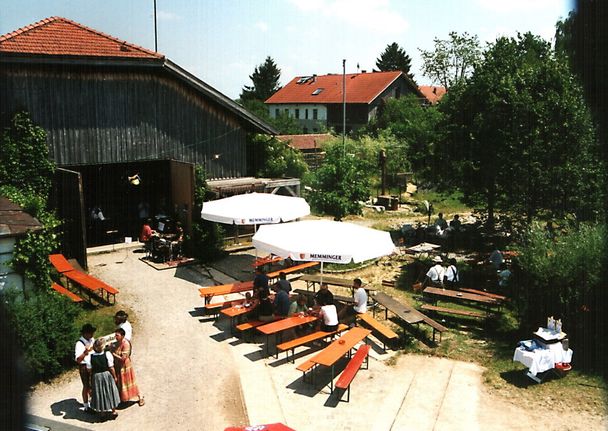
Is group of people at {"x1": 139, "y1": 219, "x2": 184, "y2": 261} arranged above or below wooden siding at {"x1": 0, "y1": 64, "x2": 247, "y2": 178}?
below

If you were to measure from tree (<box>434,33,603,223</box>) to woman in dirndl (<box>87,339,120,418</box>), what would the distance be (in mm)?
15275

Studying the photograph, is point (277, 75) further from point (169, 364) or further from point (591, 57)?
point (169, 364)

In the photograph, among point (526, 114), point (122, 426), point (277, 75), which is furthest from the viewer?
point (277, 75)

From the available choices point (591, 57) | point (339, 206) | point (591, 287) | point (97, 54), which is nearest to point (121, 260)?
point (97, 54)

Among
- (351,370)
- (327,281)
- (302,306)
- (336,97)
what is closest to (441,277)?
(327,281)

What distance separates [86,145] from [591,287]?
1575 cm

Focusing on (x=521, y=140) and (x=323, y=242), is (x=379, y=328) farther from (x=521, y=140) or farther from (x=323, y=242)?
(x=521, y=140)

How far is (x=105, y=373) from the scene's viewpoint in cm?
916

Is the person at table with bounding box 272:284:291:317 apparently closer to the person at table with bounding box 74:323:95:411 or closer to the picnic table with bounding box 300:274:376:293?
the picnic table with bounding box 300:274:376:293

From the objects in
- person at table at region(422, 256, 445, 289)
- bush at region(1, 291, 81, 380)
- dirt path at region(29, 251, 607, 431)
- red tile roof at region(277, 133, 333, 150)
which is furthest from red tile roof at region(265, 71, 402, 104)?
bush at region(1, 291, 81, 380)

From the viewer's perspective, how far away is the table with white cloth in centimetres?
1056

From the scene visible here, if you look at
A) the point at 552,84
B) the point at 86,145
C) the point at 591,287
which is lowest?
the point at 591,287

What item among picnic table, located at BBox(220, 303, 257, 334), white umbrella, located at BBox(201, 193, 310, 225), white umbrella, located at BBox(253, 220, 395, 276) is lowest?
picnic table, located at BBox(220, 303, 257, 334)

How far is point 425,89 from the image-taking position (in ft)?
271
